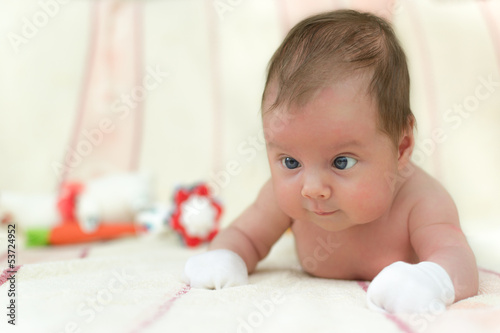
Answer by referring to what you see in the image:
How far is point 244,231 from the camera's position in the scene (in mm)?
1071

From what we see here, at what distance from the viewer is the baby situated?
81 cm

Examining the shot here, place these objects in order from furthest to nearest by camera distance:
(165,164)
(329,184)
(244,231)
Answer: (165,164), (244,231), (329,184)

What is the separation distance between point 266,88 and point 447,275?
1.23 feet

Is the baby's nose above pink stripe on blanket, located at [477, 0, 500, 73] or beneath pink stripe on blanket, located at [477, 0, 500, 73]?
beneath

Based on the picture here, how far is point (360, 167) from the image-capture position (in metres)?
0.84

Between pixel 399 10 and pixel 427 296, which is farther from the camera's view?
pixel 399 10

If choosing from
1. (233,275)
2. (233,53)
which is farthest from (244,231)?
(233,53)

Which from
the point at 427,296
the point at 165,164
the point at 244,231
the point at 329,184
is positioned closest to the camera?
the point at 427,296

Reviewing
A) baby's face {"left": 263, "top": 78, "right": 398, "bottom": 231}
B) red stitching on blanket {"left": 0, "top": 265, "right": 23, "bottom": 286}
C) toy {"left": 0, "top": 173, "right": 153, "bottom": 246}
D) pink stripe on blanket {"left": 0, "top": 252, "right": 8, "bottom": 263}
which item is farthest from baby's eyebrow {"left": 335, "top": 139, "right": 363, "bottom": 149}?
toy {"left": 0, "top": 173, "right": 153, "bottom": 246}

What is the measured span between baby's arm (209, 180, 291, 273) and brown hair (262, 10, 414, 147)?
245 millimetres

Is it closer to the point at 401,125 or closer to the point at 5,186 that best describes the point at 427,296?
the point at 401,125

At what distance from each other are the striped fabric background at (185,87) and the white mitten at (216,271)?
2.59 ft

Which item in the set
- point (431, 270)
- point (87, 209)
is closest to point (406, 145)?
point (431, 270)

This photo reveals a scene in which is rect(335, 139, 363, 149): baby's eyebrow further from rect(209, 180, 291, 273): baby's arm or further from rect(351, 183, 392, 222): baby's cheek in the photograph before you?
rect(209, 180, 291, 273): baby's arm
